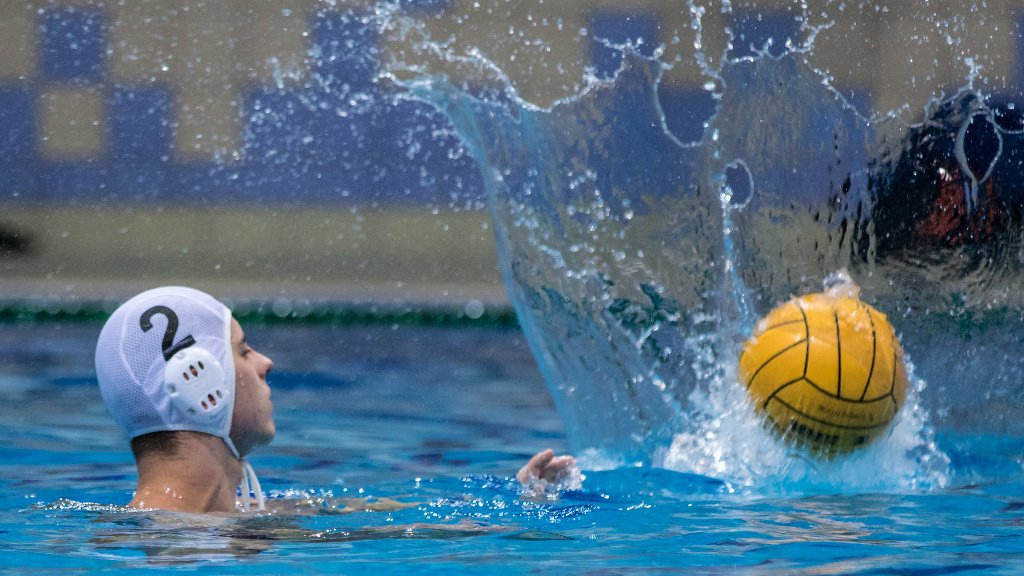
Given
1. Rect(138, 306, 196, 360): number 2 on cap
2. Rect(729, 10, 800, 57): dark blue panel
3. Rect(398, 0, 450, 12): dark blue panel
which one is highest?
Rect(398, 0, 450, 12): dark blue panel

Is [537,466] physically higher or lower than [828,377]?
lower

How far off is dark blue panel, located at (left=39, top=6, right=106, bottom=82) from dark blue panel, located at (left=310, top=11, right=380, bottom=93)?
1.86m

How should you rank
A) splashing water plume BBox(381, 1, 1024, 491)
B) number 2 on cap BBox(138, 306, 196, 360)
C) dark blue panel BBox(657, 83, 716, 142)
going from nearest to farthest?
number 2 on cap BBox(138, 306, 196, 360) → splashing water plume BBox(381, 1, 1024, 491) → dark blue panel BBox(657, 83, 716, 142)

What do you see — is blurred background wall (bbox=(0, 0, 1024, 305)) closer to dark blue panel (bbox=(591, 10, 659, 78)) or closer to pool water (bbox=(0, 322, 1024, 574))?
dark blue panel (bbox=(591, 10, 659, 78))

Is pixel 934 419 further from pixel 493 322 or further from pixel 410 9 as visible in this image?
pixel 410 9

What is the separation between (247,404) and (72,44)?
31.1 feet

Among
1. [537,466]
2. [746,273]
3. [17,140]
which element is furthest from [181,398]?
[17,140]

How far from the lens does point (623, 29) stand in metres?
11.7

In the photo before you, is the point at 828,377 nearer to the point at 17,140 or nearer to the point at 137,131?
the point at 137,131

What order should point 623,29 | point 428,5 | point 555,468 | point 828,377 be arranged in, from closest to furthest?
point 555,468
point 828,377
point 623,29
point 428,5

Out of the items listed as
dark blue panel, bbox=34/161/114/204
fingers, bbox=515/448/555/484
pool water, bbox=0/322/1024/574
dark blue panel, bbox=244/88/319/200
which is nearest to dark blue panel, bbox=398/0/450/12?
dark blue panel, bbox=244/88/319/200

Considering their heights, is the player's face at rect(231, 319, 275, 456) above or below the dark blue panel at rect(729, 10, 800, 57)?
below

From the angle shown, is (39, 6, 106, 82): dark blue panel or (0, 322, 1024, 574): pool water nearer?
(0, 322, 1024, 574): pool water

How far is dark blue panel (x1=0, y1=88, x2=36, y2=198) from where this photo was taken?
1159cm
